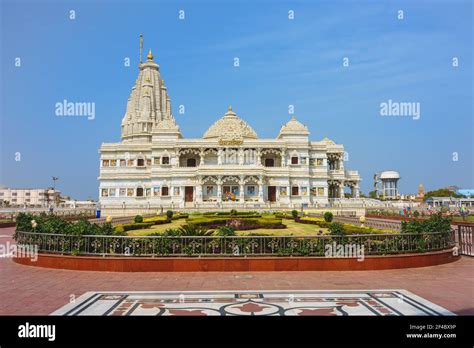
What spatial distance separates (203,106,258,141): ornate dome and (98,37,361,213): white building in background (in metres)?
0.18

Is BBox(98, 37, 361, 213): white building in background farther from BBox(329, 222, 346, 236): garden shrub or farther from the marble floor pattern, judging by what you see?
the marble floor pattern

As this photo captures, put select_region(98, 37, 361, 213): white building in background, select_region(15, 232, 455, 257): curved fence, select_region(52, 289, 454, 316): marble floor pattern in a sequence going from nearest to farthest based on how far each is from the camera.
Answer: select_region(52, 289, 454, 316): marble floor pattern, select_region(15, 232, 455, 257): curved fence, select_region(98, 37, 361, 213): white building in background

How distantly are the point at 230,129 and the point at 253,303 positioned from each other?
181 feet

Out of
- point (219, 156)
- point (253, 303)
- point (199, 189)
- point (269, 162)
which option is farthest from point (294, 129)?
point (253, 303)

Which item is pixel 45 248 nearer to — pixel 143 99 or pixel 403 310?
pixel 403 310

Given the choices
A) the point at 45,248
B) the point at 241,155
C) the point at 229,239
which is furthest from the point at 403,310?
the point at 241,155

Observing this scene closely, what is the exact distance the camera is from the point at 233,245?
12.8 meters

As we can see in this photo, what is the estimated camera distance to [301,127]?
63.0 meters

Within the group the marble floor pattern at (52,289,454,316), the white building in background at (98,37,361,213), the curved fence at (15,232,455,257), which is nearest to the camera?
the marble floor pattern at (52,289,454,316)

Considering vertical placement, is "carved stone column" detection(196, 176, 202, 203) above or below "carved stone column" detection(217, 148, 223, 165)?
below

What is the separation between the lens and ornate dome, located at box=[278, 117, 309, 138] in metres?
62.4

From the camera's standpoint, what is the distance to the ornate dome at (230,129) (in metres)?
60.8

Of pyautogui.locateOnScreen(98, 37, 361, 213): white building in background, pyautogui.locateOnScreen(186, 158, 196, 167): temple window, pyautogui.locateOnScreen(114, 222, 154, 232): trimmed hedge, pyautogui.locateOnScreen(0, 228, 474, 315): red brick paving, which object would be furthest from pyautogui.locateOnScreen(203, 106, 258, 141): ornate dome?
pyautogui.locateOnScreen(0, 228, 474, 315): red brick paving

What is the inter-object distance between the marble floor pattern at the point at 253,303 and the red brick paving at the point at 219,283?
0.49 metres
